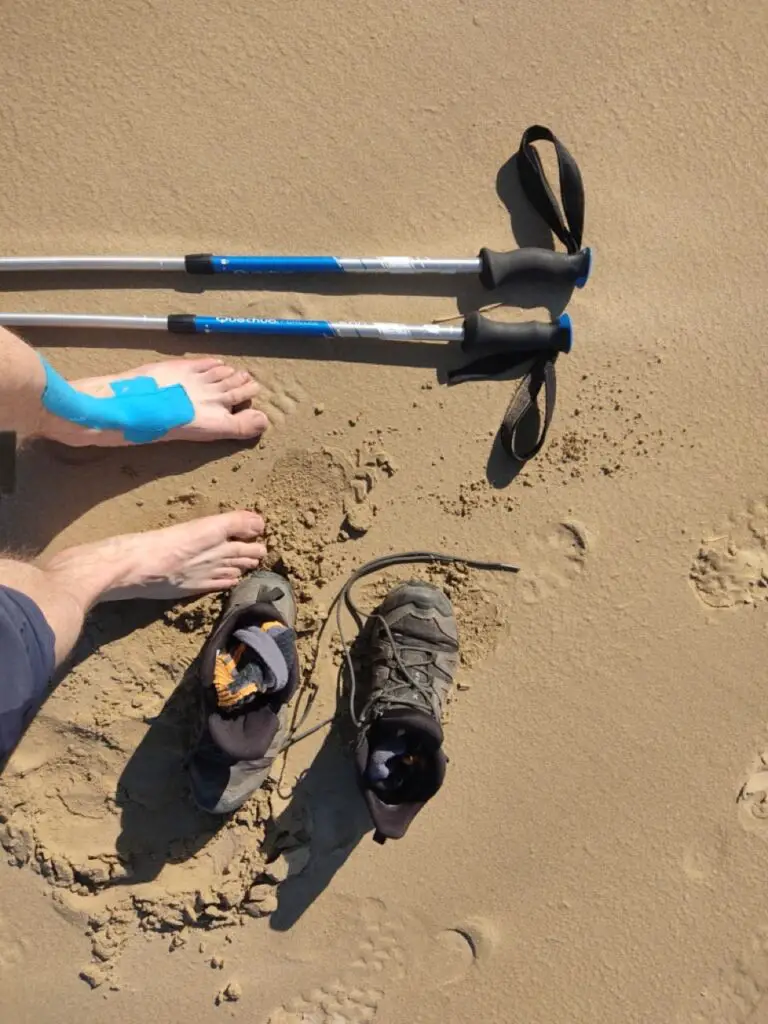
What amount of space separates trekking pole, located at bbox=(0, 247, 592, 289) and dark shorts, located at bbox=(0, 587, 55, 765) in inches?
35.4

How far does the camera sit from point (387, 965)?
2123 mm

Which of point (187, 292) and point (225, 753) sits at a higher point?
point (187, 292)

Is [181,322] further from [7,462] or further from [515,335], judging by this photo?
[515,335]

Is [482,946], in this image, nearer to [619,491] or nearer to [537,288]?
[619,491]

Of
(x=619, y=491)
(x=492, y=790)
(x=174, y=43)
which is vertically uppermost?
(x=174, y=43)

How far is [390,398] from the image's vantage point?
82.0 inches

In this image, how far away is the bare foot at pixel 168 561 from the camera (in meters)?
1.92

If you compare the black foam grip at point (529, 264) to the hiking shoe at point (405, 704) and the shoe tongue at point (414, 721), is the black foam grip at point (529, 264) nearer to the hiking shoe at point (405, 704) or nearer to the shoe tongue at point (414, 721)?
the hiking shoe at point (405, 704)

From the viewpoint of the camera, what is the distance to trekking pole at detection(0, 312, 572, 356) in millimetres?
1998

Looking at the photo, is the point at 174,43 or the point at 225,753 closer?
the point at 225,753

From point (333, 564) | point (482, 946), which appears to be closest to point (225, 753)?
point (333, 564)

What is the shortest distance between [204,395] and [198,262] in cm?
35

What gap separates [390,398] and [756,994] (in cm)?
198

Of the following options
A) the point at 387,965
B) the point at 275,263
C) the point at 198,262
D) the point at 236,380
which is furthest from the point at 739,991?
the point at 198,262
